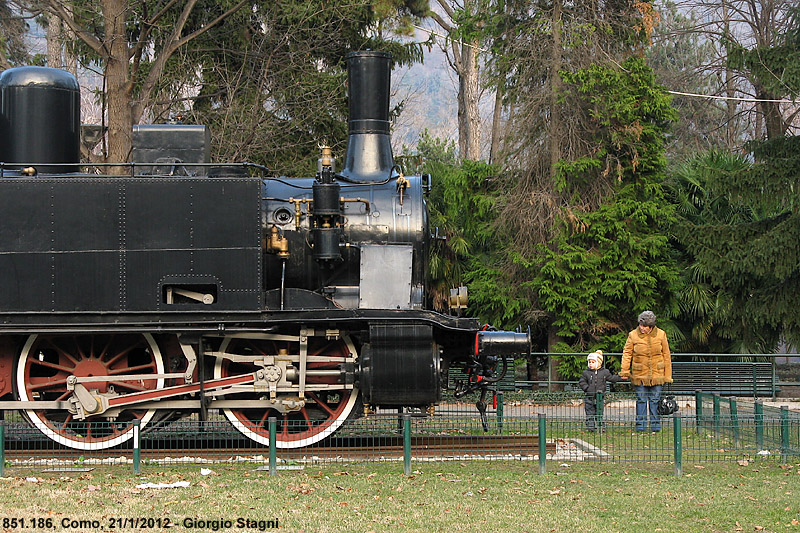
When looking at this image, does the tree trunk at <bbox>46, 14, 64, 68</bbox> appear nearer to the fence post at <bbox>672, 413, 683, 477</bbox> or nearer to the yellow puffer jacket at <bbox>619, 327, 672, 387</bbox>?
the yellow puffer jacket at <bbox>619, 327, 672, 387</bbox>

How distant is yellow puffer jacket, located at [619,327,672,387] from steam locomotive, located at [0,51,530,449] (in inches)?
87.0

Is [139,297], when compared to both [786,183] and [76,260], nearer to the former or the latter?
[76,260]

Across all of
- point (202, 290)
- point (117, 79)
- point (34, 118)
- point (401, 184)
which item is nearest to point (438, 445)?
point (401, 184)

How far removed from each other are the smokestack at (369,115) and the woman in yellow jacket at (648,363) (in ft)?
13.0

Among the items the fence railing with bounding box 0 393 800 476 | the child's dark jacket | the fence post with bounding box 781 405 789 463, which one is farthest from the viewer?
the child's dark jacket

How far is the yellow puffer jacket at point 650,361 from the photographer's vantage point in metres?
12.6

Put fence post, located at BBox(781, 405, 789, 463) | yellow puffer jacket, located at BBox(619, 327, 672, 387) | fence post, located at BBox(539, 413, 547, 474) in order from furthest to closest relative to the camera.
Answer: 1. yellow puffer jacket, located at BBox(619, 327, 672, 387)
2. fence post, located at BBox(781, 405, 789, 463)
3. fence post, located at BBox(539, 413, 547, 474)

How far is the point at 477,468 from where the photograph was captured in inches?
393

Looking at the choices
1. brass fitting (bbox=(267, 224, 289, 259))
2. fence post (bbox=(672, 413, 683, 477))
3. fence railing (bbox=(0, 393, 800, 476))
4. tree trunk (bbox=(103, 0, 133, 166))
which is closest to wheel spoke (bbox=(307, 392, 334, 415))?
fence railing (bbox=(0, 393, 800, 476))

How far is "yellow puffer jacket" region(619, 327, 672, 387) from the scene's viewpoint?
41.5ft

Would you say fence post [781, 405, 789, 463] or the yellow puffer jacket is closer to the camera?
fence post [781, 405, 789, 463]

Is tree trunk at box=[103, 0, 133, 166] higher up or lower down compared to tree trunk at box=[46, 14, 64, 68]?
lower down

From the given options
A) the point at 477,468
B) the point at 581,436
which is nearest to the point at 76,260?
the point at 477,468

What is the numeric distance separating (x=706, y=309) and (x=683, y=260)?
1233mm
